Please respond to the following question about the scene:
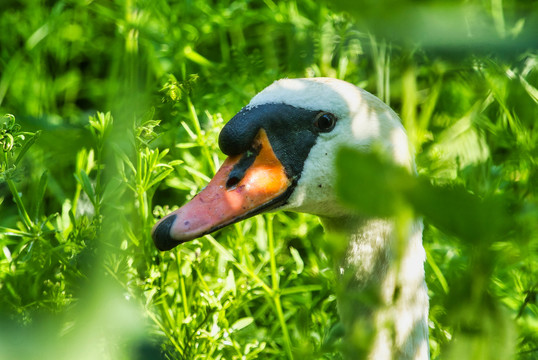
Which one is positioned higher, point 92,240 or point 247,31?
point 92,240

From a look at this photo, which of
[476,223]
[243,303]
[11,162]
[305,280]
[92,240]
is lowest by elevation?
[305,280]

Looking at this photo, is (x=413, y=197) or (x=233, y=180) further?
(x=233, y=180)

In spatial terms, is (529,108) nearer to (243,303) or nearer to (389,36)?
(389,36)

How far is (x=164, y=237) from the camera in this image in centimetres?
149

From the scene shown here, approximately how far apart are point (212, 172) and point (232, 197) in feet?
2.20

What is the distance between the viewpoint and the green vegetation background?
2.68 feet

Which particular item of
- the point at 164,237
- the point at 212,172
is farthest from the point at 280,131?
the point at 212,172

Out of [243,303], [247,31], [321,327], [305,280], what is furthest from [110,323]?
[247,31]

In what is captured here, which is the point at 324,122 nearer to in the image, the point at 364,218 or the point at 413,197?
the point at 364,218

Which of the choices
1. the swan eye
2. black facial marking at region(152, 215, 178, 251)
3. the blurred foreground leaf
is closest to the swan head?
the swan eye

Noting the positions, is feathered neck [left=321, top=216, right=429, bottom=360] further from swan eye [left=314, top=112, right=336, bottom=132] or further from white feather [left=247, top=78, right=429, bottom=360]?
swan eye [left=314, top=112, right=336, bottom=132]

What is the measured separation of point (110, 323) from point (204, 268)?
1.22 metres

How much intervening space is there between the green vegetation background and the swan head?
0.30ft

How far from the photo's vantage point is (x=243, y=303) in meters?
2.05
